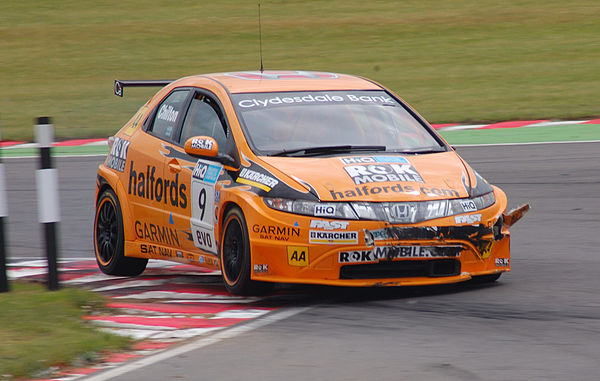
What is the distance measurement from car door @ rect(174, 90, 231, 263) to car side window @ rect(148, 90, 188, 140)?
0.16 metres

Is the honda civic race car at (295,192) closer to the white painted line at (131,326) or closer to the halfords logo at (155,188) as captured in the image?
the halfords logo at (155,188)

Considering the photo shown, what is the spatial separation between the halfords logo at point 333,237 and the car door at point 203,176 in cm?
96

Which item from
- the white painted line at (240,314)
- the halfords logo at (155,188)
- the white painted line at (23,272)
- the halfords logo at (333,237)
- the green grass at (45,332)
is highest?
the halfords logo at (155,188)

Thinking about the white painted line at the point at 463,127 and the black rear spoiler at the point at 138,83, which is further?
the white painted line at the point at 463,127

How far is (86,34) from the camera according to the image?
3453 cm

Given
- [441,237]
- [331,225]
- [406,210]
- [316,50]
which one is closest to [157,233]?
[331,225]

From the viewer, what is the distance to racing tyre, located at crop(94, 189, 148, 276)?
905 cm

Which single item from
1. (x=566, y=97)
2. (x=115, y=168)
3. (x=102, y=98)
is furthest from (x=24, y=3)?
(x=115, y=168)

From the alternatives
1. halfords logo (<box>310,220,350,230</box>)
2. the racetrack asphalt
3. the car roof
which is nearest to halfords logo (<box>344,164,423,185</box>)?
halfords logo (<box>310,220,350,230</box>)

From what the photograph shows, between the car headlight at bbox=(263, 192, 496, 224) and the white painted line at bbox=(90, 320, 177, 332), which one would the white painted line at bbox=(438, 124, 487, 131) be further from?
the white painted line at bbox=(90, 320, 177, 332)

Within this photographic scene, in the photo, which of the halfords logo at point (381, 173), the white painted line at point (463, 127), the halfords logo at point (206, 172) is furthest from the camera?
the white painted line at point (463, 127)

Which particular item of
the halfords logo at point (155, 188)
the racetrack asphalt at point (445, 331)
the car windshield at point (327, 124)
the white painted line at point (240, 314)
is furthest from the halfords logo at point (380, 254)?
the halfords logo at point (155, 188)

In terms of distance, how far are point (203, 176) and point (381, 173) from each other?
4.33 feet

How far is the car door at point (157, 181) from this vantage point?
336 inches
